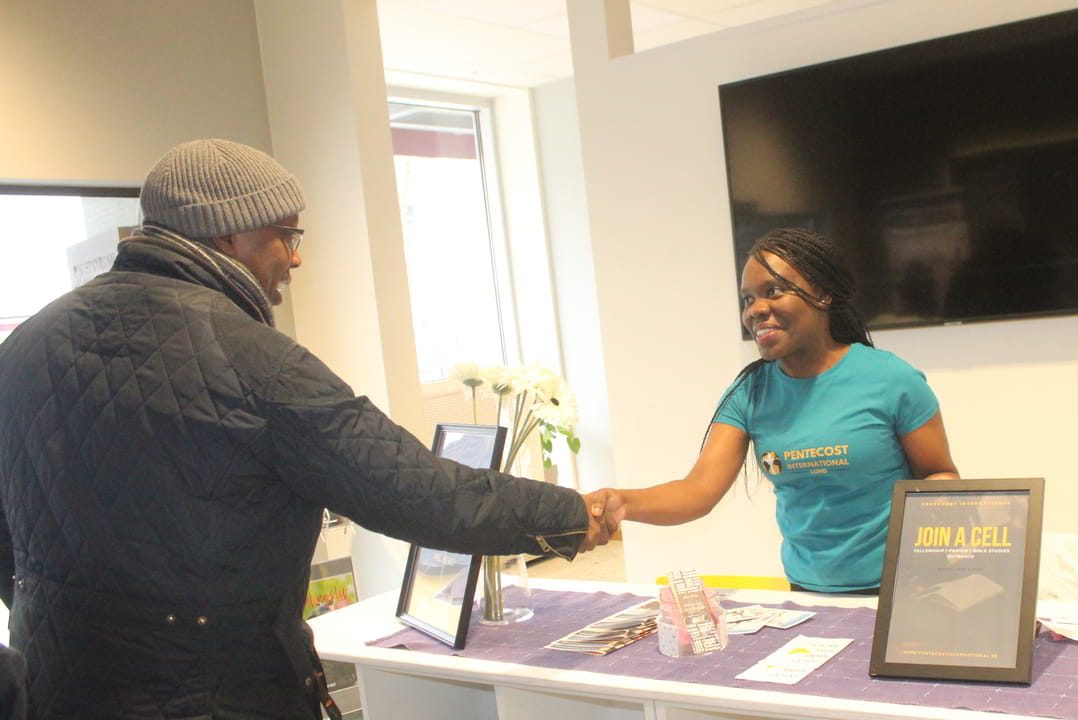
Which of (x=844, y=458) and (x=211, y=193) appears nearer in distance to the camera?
(x=211, y=193)

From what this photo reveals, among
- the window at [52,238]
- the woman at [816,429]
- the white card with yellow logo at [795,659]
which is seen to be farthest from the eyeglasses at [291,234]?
the window at [52,238]

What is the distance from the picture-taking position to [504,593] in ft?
7.93

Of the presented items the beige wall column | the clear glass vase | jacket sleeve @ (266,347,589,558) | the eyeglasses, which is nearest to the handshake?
jacket sleeve @ (266,347,589,558)

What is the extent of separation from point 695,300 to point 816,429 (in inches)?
79.2

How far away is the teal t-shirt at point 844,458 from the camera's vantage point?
2105 mm

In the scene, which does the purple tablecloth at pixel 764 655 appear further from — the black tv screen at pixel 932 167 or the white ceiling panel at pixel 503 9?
the white ceiling panel at pixel 503 9

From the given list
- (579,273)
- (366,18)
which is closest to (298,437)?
(366,18)

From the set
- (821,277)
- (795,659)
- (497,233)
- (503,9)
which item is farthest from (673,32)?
(795,659)

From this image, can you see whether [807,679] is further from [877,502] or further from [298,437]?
[298,437]

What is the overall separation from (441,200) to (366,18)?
262 centimetres

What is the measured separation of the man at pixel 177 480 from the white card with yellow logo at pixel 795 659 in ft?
1.96

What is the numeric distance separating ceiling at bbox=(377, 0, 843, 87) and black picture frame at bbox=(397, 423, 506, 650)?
331 centimetres

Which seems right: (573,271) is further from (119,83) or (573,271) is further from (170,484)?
(170,484)

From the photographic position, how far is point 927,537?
5.75ft
